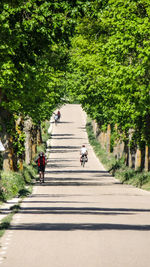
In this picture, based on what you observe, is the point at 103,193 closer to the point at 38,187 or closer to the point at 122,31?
the point at 38,187

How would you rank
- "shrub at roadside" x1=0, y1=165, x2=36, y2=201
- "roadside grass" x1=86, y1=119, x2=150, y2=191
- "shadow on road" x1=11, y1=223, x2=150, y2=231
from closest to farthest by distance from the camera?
"shadow on road" x1=11, y1=223, x2=150, y2=231 < "shrub at roadside" x1=0, y1=165, x2=36, y2=201 < "roadside grass" x1=86, y1=119, x2=150, y2=191

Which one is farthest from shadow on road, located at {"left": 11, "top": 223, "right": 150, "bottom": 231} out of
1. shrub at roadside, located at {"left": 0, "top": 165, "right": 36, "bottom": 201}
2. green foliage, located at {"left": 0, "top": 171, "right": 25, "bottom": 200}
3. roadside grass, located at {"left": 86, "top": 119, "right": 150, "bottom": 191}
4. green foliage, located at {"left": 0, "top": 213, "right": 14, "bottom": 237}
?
roadside grass, located at {"left": 86, "top": 119, "right": 150, "bottom": 191}

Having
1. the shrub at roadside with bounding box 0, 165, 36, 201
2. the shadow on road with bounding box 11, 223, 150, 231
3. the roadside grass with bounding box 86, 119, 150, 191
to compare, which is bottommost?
the roadside grass with bounding box 86, 119, 150, 191

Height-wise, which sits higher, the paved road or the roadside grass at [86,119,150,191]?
the paved road

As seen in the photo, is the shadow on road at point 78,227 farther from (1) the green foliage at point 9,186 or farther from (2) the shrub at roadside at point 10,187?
(1) the green foliage at point 9,186

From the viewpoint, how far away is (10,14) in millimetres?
22250

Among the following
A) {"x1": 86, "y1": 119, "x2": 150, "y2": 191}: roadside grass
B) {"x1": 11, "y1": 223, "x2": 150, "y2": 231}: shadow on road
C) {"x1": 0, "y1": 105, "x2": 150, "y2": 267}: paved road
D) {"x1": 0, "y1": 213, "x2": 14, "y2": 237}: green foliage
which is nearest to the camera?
{"x1": 0, "y1": 105, "x2": 150, "y2": 267}: paved road

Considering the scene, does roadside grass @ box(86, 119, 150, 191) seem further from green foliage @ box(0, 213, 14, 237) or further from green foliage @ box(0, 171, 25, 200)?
green foliage @ box(0, 213, 14, 237)

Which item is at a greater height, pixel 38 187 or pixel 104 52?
pixel 104 52

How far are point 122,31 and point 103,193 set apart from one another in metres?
8.16
